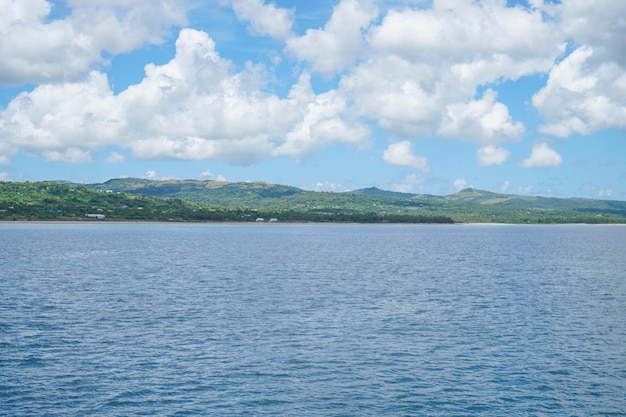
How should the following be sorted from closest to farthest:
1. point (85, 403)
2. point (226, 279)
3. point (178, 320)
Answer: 1. point (85, 403)
2. point (178, 320)
3. point (226, 279)

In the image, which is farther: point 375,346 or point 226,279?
point 226,279

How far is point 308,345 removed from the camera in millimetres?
47375

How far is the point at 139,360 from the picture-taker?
42625 millimetres

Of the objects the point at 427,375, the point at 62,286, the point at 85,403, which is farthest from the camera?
the point at 62,286

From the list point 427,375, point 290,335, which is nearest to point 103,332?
point 290,335

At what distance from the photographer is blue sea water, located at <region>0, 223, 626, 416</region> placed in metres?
35.5

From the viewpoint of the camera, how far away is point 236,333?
51.2m

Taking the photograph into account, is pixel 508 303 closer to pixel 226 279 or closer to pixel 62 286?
pixel 226 279

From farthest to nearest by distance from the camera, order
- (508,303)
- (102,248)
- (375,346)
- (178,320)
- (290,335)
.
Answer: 1. (102,248)
2. (508,303)
3. (178,320)
4. (290,335)
5. (375,346)

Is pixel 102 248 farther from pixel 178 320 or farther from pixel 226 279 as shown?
pixel 178 320

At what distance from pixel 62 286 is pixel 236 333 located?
3763cm

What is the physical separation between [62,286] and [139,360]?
41.2m

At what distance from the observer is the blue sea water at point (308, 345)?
3550 cm

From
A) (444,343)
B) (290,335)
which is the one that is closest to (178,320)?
(290,335)
